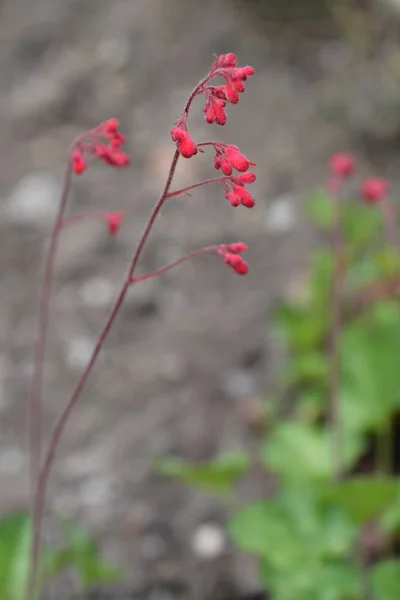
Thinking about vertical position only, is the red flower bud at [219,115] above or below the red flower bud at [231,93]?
below

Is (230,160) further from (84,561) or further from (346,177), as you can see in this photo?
(84,561)

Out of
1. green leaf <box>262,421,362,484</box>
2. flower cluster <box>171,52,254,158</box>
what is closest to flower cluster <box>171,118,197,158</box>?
flower cluster <box>171,52,254,158</box>

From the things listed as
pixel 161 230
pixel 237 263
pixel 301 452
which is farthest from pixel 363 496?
pixel 161 230

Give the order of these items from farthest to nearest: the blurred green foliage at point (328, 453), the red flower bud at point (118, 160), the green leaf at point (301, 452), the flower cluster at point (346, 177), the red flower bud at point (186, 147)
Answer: the green leaf at point (301, 452) → the flower cluster at point (346, 177) → the blurred green foliage at point (328, 453) → the red flower bud at point (118, 160) → the red flower bud at point (186, 147)

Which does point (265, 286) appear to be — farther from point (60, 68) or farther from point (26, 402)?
point (60, 68)

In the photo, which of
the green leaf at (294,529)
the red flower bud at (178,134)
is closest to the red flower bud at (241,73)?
the red flower bud at (178,134)

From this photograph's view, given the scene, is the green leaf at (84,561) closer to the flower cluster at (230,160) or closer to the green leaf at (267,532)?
the green leaf at (267,532)

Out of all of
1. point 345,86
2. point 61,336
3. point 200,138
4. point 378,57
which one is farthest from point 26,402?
point 378,57
